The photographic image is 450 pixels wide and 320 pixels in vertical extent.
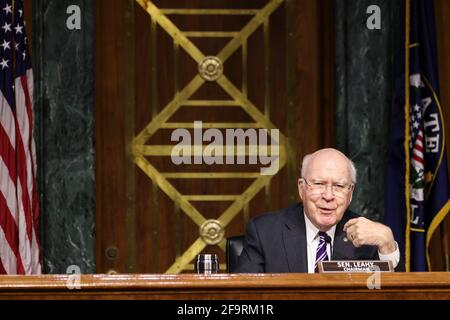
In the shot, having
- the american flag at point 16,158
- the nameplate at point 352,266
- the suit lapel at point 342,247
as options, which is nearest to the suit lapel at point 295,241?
the suit lapel at point 342,247

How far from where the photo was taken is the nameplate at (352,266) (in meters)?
2.81

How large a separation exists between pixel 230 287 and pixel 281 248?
48.7 inches

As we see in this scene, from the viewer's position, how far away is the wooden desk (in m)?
2.51

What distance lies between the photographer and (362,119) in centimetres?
575

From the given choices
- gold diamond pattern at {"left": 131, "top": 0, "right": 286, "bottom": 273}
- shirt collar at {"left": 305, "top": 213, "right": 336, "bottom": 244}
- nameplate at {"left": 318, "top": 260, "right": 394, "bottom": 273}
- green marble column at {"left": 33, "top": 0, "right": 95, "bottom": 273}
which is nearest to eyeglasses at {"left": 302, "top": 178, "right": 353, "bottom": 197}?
shirt collar at {"left": 305, "top": 213, "right": 336, "bottom": 244}

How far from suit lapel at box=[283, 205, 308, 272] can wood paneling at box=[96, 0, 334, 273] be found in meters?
1.99

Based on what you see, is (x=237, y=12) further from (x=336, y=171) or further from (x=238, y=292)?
(x=238, y=292)

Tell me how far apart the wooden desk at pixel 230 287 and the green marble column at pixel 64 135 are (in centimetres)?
314

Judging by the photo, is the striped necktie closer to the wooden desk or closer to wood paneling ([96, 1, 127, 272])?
the wooden desk

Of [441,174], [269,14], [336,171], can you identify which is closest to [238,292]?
[336,171]

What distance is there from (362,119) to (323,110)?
0.28 meters

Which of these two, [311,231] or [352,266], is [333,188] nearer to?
[311,231]

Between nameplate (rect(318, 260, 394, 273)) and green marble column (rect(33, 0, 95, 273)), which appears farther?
green marble column (rect(33, 0, 95, 273))

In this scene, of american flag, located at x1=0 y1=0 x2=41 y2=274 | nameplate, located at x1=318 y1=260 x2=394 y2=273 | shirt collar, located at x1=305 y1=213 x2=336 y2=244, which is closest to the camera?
nameplate, located at x1=318 y1=260 x2=394 y2=273
